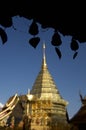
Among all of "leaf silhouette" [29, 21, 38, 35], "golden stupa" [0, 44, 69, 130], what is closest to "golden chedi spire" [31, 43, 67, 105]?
"golden stupa" [0, 44, 69, 130]

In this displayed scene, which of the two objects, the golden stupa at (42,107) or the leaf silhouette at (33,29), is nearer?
the leaf silhouette at (33,29)

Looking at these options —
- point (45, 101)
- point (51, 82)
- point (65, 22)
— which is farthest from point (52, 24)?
point (51, 82)

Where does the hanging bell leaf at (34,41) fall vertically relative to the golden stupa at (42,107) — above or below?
below

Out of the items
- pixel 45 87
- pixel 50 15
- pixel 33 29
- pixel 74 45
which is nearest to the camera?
pixel 50 15

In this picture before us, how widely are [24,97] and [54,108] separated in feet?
9.29

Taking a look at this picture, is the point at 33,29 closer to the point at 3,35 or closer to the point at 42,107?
the point at 3,35

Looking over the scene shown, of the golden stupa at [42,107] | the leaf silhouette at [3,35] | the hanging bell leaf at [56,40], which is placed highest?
the golden stupa at [42,107]

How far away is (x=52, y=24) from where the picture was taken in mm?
2539

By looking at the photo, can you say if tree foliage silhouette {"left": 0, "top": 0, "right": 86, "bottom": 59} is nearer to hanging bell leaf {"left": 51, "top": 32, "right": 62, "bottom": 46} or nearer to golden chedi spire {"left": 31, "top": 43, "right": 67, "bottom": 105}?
hanging bell leaf {"left": 51, "top": 32, "right": 62, "bottom": 46}

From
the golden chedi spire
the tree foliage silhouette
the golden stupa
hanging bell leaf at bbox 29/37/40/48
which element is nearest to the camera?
the tree foliage silhouette

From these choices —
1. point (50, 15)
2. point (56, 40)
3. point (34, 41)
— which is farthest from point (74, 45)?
point (50, 15)

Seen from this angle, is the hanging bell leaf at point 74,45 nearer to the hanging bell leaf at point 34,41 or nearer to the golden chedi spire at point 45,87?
the hanging bell leaf at point 34,41

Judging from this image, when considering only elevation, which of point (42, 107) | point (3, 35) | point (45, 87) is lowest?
point (3, 35)

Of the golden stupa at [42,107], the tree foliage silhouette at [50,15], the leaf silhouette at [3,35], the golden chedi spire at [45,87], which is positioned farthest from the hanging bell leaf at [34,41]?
the golden chedi spire at [45,87]
